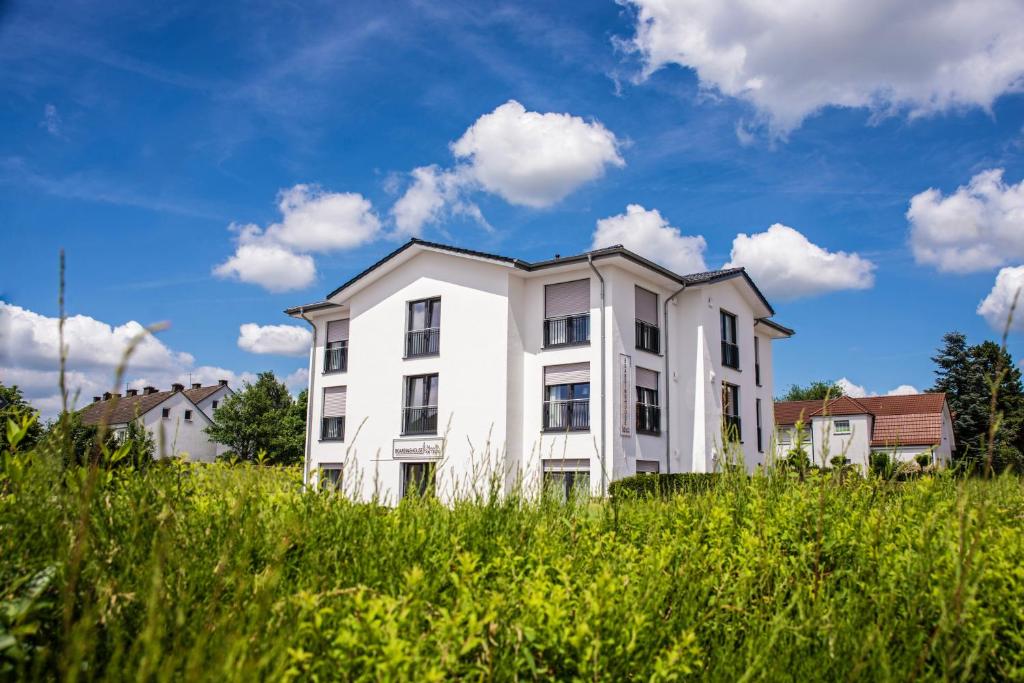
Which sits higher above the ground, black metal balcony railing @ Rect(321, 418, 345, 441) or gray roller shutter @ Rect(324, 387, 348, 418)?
gray roller shutter @ Rect(324, 387, 348, 418)

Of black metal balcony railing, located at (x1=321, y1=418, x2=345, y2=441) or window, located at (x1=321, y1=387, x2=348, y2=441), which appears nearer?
black metal balcony railing, located at (x1=321, y1=418, x2=345, y2=441)

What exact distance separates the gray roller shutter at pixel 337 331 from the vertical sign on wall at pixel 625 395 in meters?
13.3

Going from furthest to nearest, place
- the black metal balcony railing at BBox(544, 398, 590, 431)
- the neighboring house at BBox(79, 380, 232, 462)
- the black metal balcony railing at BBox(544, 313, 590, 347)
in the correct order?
the neighboring house at BBox(79, 380, 232, 462)
the black metal balcony railing at BBox(544, 313, 590, 347)
the black metal balcony railing at BBox(544, 398, 590, 431)

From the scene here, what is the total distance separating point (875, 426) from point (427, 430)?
33747 mm

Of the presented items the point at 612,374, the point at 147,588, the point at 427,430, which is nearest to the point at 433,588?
the point at 147,588

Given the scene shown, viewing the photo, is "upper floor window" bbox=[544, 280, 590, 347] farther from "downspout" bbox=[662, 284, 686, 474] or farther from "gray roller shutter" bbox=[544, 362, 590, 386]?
"downspout" bbox=[662, 284, 686, 474]

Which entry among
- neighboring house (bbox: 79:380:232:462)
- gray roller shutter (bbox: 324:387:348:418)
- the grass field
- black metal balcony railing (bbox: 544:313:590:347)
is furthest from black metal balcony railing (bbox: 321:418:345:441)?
neighboring house (bbox: 79:380:232:462)

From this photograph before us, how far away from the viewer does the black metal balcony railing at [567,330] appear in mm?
23906

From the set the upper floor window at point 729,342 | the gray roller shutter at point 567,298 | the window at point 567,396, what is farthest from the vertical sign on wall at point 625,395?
the upper floor window at point 729,342

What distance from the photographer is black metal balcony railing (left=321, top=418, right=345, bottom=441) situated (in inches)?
1204

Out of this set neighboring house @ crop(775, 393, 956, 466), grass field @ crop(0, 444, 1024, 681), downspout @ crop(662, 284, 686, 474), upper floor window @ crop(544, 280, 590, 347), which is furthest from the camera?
neighboring house @ crop(775, 393, 956, 466)

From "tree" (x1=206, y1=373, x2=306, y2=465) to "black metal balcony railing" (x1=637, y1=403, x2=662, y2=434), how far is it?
109 feet

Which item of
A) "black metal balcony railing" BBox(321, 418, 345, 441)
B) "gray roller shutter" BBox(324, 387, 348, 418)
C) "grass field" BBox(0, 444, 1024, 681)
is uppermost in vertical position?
"gray roller shutter" BBox(324, 387, 348, 418)

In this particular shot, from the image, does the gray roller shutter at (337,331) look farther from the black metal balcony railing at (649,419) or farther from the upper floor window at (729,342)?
the upper floor window at (729,342)
